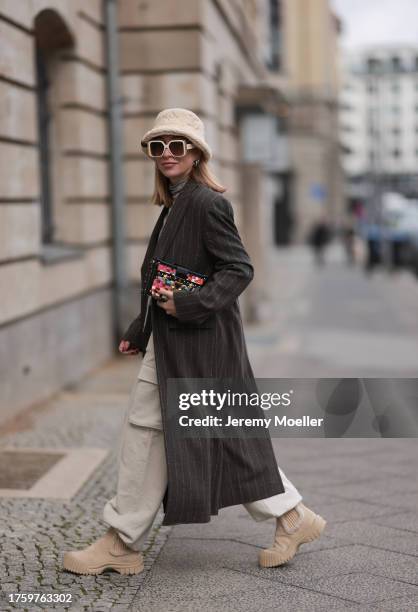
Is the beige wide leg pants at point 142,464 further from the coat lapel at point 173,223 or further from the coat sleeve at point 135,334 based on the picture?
the coat lapel at point 173,223

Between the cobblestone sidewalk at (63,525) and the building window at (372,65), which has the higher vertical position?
the building window at (372,65)

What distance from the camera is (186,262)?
4082mm

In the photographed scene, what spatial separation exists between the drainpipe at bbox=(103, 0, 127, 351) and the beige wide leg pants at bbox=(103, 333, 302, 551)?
7160 mm

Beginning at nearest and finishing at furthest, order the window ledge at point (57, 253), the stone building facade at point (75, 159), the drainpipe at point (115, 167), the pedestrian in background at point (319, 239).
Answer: the stone building facade at point (75, 159) → the window ledge at point (57, 253) → the drainpipe at point (115, 167) → the pedestrian in background at point (319, 239)

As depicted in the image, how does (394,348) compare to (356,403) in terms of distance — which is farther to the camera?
(394,348)

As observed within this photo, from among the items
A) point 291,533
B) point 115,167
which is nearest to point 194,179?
point 291,533

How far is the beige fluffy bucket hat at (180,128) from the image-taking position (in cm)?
407

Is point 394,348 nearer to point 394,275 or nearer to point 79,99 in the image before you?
point 79,99

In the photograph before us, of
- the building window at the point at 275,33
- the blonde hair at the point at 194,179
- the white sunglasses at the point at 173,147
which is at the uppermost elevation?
the building window at the point at 275,33

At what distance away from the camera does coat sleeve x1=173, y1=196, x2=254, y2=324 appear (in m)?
3.97

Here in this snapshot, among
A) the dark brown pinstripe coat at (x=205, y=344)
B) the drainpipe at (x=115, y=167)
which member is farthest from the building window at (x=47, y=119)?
the dark brown pinstripe coat at (x=205, y=344)

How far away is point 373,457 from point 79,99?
4.99 m

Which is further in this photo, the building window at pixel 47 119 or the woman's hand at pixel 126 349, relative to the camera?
the building window at pixel 47 119

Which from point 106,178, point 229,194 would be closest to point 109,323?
point 106,178
